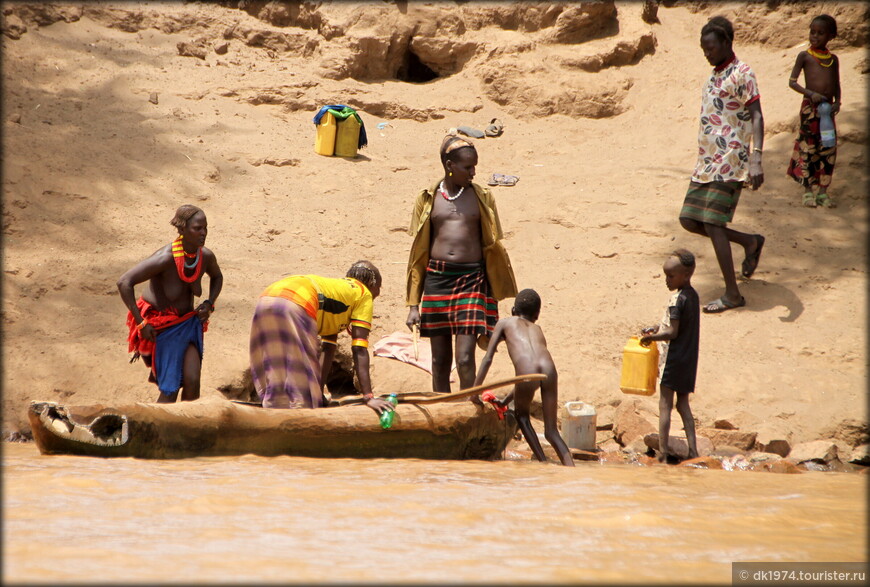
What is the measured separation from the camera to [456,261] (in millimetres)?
5379

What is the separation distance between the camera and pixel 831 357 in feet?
20.2

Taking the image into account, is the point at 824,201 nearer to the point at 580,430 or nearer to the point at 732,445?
the point at 732,445

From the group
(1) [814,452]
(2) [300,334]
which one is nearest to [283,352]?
(2) [300,334]

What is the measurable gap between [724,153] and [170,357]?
4490mm

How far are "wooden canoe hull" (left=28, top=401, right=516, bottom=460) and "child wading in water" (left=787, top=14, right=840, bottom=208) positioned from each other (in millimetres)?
4706

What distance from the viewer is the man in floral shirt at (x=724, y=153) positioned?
6.51 m

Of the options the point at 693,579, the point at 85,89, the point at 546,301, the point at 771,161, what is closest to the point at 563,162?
the point at 771,161

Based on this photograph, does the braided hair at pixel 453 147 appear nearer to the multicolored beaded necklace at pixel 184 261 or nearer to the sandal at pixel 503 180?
the multicolored beaded necklace at pixel 184 261

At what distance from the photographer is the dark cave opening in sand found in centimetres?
1121

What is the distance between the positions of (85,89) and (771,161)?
7545mm

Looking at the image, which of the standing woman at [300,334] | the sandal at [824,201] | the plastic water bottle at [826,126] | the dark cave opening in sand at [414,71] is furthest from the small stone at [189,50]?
the sandal at [824,201]

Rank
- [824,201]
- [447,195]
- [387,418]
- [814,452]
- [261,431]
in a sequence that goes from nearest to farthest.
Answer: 1. [261,431]
2. [387,418]
3. [814,452]
4. [447,195]
5. [824,201]

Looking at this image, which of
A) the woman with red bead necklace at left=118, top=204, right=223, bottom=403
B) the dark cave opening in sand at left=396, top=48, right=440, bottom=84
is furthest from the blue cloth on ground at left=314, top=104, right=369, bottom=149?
the woman with red bead necklace at left=118, top=204, right=223, bottom=403

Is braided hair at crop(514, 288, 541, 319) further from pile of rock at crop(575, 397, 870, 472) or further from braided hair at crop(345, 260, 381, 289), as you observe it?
pile of rock at crop(575, 397, 870, 472)
